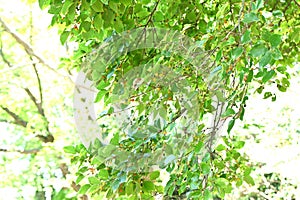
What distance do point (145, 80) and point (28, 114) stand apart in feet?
15.2

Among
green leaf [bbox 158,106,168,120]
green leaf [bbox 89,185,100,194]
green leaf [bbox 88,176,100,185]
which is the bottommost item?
green leaf [bbox 89,185,100,194]

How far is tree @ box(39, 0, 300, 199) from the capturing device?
1.13 metres

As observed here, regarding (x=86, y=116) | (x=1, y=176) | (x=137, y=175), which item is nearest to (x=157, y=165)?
(x=137, y=175)

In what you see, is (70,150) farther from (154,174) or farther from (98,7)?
(98,7)

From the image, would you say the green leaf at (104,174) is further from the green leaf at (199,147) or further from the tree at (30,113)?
the tree at (30,113)

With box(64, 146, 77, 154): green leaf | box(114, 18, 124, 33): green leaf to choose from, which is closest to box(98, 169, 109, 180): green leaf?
box(64, 146, 77, 154): green leaf

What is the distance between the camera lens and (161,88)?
1.29 meters

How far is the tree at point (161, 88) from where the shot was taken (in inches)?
44.5


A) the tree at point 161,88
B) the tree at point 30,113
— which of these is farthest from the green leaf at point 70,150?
the tree at point 30,113

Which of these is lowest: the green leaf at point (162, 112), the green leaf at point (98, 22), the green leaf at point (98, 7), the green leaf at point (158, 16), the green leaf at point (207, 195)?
the green leaf at point (207, 195)

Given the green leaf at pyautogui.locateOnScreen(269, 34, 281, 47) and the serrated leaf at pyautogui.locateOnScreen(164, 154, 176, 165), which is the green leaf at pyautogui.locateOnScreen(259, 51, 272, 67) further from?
the serrated leaf at pyautogui.locateOnScreen(164, 154, 176, 165)

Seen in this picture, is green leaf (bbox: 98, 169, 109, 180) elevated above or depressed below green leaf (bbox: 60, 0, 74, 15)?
below

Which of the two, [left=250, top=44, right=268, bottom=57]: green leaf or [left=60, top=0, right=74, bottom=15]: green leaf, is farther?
[left=60, top=0, right=74, bottom=15]: green leaf

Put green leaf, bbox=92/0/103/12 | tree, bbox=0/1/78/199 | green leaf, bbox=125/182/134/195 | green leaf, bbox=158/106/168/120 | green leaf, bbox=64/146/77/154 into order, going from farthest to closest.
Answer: tree, bbox=0/1/78/199 < green leaf, bbox=64/146/77/154 < green leaf, bbox=158/106/168/120 < green leaf, bbox=125/182/134/195 < green leaf, bbox=92/0/103/12
